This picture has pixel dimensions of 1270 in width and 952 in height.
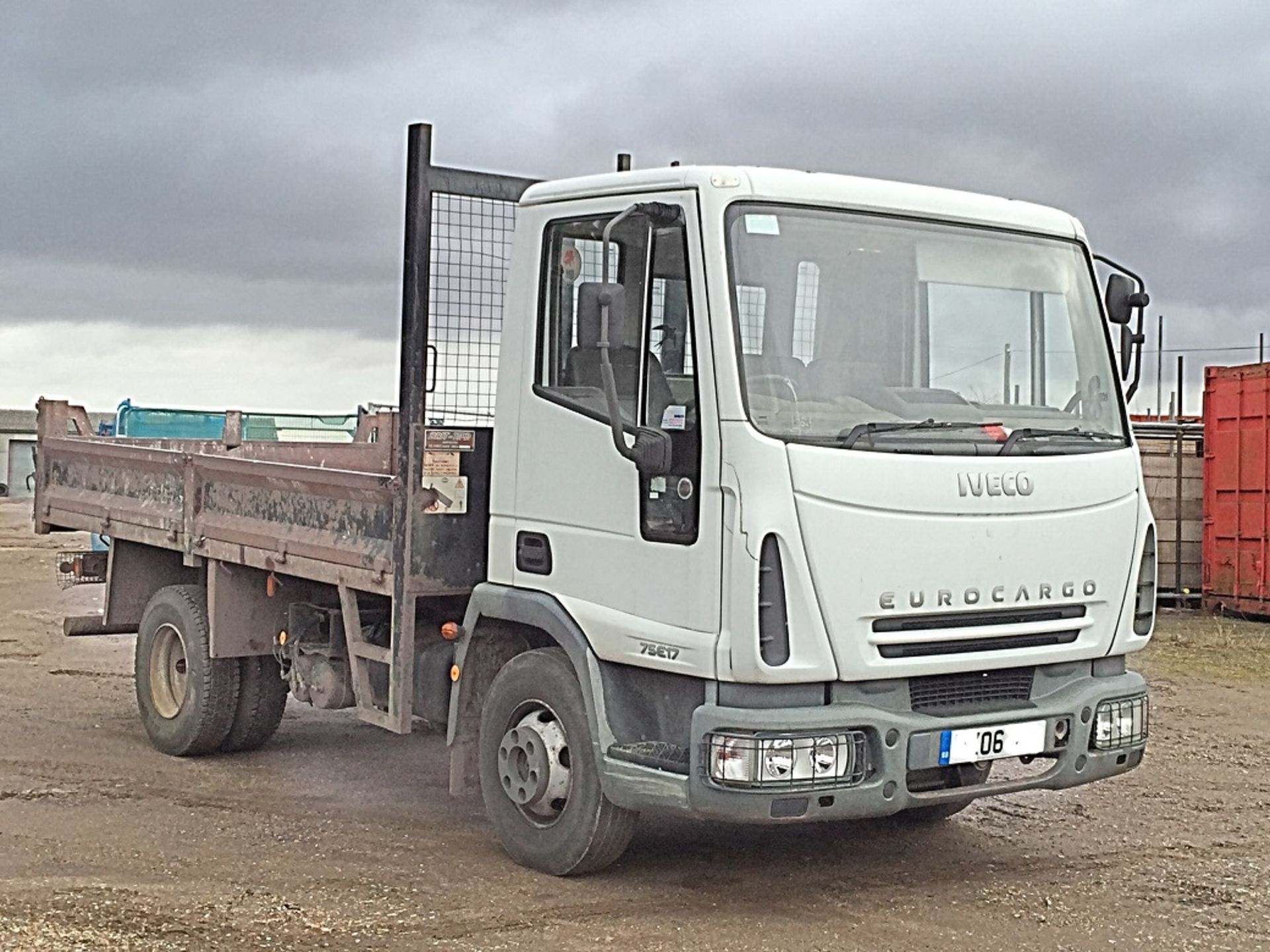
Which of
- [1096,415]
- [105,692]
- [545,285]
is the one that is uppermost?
[545,285]

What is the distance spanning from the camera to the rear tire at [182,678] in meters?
8.98

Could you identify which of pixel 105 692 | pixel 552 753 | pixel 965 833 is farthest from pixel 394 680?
pixel 105 692

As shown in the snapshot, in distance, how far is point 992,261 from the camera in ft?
21.2

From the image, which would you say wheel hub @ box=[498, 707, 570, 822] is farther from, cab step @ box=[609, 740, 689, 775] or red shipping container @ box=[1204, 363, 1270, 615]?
red shipping container @ box=[1204, 363, 1270, 615]

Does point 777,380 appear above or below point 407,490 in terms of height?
above

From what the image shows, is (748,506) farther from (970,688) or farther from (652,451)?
Answer: (970,688)

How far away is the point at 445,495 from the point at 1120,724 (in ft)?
9.34

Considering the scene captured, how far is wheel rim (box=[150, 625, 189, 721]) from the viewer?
30.4 feet

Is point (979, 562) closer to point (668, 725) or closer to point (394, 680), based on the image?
point (668, 725)

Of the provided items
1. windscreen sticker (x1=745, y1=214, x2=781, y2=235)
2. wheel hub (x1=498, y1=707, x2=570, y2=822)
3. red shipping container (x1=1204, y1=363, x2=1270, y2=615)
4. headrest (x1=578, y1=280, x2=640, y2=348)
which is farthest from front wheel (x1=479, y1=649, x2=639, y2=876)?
red shipping container (x1=1204, y1=363, x2=1270, y2=615)

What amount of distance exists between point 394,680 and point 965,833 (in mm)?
2694

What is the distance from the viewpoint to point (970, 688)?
6.13 meters

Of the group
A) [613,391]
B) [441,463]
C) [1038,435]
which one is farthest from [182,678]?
[1038,435]

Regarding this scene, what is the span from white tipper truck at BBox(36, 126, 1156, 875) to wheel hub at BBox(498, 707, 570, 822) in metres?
0.01
